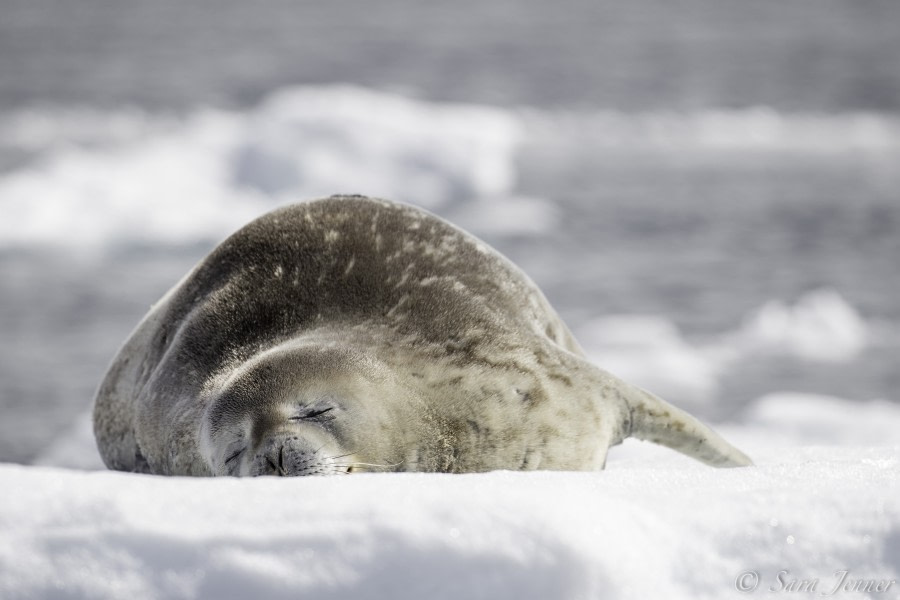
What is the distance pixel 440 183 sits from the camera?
40.8 ft

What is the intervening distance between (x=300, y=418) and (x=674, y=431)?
1178 millimetres

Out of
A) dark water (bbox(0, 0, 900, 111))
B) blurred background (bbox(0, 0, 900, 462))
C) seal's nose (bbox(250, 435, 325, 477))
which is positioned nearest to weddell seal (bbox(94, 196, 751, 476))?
seal's nose (bbox(250, 435, 325, 477))

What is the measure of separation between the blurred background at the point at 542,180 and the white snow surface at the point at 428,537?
184 inches

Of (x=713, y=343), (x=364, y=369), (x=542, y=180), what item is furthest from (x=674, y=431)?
(x=542, y=180)

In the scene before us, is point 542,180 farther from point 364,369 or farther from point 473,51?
point 473,51

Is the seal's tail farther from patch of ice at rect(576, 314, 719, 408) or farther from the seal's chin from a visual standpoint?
patch of ice at rect(576, 314, 719, 408)

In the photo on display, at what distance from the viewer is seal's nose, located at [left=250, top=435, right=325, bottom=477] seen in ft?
8.45

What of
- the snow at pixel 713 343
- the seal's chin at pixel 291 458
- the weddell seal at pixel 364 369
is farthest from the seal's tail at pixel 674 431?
the snow at pixel 713 343

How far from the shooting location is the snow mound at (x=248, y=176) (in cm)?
1157

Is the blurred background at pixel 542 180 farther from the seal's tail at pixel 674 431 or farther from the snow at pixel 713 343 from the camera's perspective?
the seal's tail at pixel 674 431

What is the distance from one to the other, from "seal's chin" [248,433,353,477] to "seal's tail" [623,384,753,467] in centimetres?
104

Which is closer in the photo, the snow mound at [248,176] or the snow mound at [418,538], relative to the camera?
the snow mound at [418,538]

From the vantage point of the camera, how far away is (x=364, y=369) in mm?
2906

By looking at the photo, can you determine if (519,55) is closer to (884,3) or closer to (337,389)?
(884,3)
